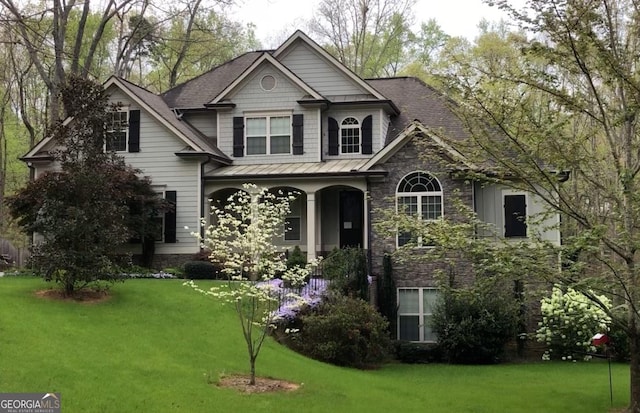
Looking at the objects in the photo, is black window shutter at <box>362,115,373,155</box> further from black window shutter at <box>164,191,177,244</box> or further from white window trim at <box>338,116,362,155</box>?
black window shutter at <box>164,191,177,244</box>

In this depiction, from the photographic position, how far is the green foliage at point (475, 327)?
16328 mm

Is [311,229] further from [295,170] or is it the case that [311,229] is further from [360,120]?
[360,120]

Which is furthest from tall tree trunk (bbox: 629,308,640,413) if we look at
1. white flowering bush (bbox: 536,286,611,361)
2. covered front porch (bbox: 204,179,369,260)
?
covered front porch (bbox: 204,179,369,260)

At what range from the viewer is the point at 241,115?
2186cm

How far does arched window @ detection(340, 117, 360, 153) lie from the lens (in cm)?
2167

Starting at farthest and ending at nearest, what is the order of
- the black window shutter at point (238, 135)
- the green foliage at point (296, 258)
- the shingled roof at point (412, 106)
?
the black window shutter at point (238, 135) → the shingled roof at point (412, 106) → the green foliage at point (296, 258)

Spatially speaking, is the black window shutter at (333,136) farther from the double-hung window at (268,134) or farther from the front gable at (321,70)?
the double-hung window at (268,134)

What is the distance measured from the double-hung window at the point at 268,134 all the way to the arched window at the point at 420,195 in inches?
180

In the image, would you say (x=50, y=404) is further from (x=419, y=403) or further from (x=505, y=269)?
(x=505, y=269)

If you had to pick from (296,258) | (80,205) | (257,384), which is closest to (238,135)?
(296,258)

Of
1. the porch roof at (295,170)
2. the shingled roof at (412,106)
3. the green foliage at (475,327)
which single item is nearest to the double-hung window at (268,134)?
the porch roof at (295,170)

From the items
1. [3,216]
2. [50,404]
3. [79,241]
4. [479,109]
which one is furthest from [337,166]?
[3,216]

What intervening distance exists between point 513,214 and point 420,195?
281cm

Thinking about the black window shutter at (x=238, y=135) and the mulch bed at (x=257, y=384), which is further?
the black window shutter at (x=238, y=135)
